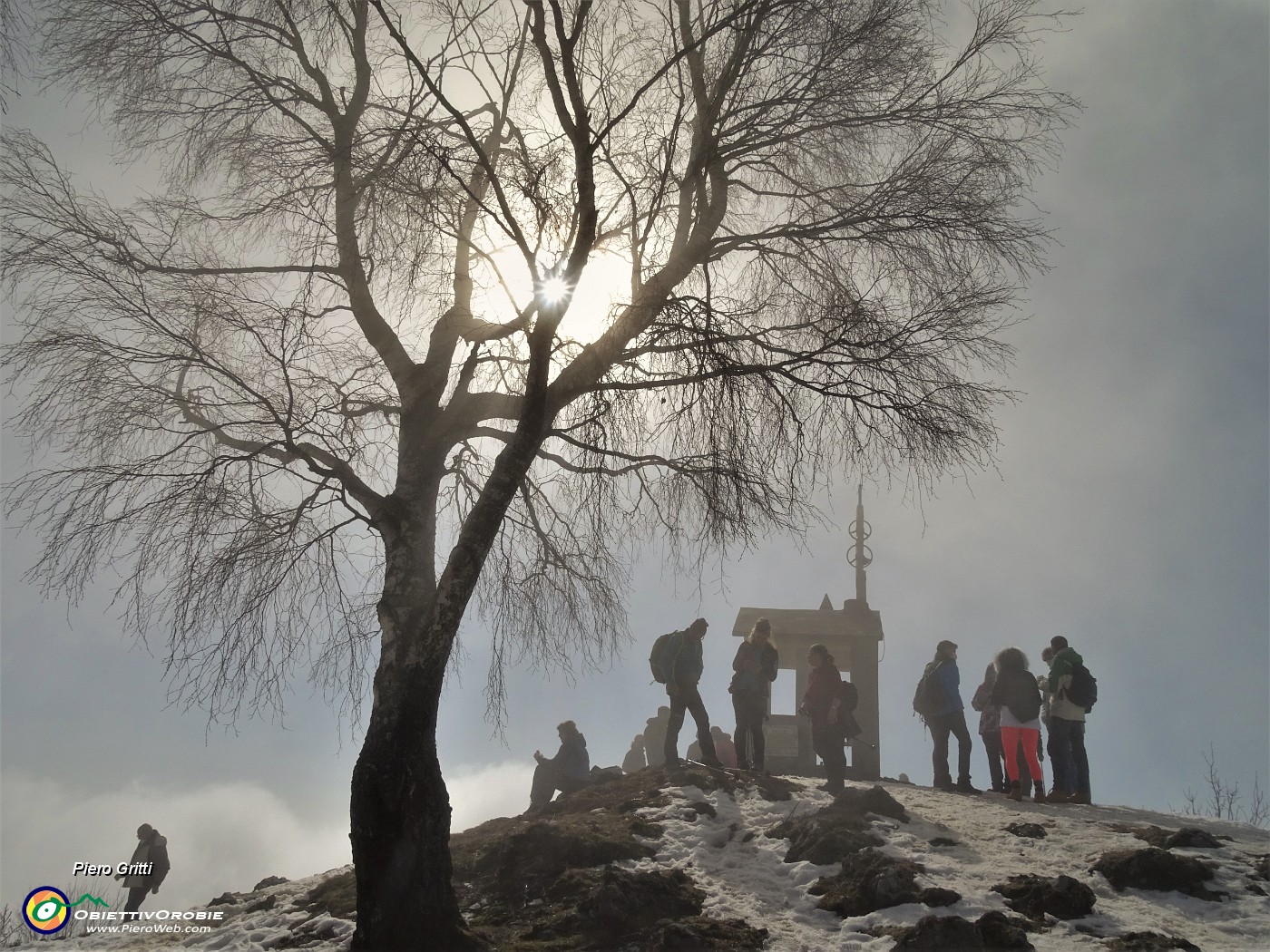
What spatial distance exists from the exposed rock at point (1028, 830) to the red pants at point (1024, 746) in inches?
81.4

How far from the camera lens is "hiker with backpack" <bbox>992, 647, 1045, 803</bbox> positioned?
9516mm

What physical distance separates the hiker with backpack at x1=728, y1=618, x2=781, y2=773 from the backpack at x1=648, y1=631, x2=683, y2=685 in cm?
76

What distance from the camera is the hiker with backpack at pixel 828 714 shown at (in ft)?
31.4

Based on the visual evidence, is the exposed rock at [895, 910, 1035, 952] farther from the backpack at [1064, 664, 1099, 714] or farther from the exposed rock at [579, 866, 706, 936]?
the backpack at [1064, 664, 1099, 714]

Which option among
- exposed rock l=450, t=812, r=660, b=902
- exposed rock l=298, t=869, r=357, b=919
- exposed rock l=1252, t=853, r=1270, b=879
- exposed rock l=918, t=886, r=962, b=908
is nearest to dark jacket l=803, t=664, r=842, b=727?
exposed rock l=450, t=812, r=660, b=902

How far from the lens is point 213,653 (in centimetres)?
654

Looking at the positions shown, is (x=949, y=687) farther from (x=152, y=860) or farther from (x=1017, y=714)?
(x=152, y=860)

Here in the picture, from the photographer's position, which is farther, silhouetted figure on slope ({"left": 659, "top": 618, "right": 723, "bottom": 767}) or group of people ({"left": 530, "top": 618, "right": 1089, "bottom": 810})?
silhouetted figure on slope ({"left": 659, "top": 618, "right": 723, "bottom": 767})

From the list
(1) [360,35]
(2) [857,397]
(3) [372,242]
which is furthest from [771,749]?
(1) [360,35]

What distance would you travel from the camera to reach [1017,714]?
9.57 m

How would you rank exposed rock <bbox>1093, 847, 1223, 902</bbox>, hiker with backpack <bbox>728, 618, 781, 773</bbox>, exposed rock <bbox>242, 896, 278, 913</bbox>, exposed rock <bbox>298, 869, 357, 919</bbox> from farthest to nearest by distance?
hiker with backpack <bbox>728, 618, 781, 773</bbox> < exposed rock <bbox>242, 896, 278, 913</bbox> < exposed rock <bbox>298, 869, 357, 919</bbox> < exposed rock <bbox>1093, 847, 1223, 902</bbox>

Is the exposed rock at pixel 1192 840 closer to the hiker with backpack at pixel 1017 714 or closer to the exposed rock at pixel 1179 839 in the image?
the exposed rock at pixel 1179 839

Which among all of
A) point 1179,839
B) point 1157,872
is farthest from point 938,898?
point 1179,839

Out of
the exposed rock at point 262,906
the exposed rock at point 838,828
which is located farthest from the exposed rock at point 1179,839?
the exposed rock at point 262,906
